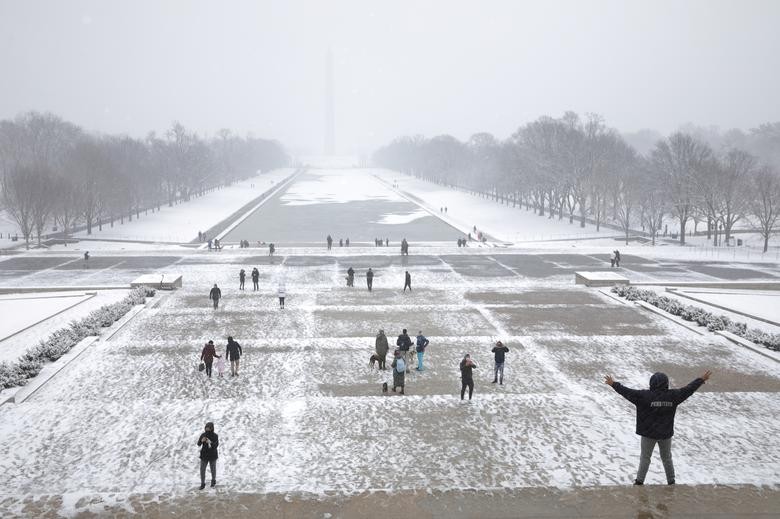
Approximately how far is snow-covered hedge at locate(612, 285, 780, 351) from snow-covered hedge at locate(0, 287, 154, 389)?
84.3 ft

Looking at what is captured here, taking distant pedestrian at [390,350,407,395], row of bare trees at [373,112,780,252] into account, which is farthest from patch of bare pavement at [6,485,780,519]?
row of bare trees at [373,112,780,252]

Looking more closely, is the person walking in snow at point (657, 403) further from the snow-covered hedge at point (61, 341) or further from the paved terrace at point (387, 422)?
the snow-covered hedge at point (61, 341)

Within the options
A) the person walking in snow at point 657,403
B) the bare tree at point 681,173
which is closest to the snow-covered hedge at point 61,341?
the person walking in snow at point 657,403

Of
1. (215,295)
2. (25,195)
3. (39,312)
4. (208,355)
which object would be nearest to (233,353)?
(208,355)

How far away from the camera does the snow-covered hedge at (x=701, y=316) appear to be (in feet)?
74.2

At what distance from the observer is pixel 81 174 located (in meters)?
70.6

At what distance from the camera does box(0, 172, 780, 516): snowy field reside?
1271 cm

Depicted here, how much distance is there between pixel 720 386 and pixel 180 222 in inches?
3003

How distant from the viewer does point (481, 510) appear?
11383 mm

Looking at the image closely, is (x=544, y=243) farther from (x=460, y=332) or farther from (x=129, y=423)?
(x=129, y=423)

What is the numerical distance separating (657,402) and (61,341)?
67.0 ft

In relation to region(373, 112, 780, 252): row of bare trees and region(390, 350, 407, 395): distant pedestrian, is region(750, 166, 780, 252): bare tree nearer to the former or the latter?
region(373, 112, 780, 252): row of bare trees

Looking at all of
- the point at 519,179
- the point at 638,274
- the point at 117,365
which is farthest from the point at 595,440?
the point at 519,179

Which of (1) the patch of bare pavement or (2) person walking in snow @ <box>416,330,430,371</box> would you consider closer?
(1) the patch of bare pavement
